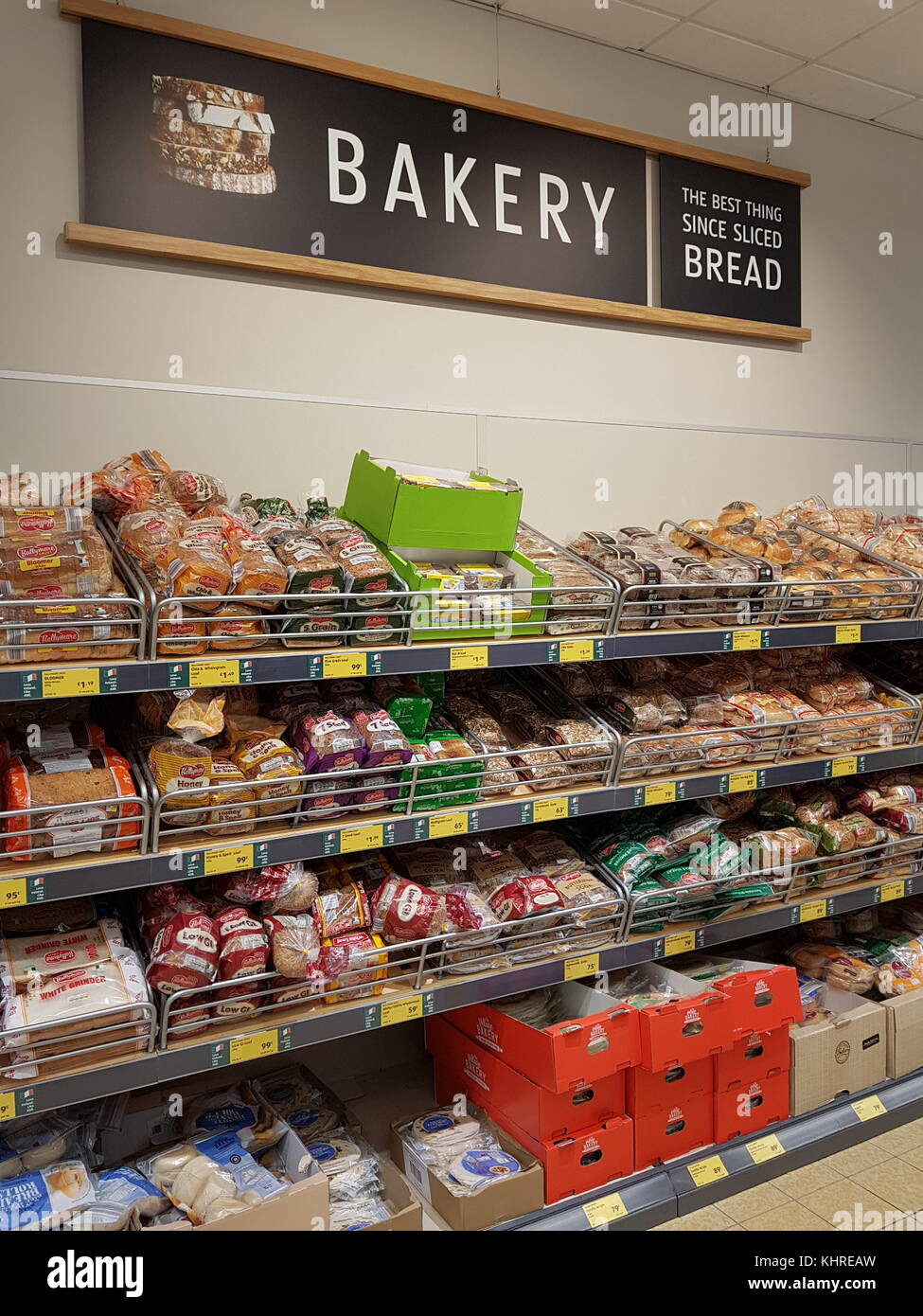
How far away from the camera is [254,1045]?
2150 mm

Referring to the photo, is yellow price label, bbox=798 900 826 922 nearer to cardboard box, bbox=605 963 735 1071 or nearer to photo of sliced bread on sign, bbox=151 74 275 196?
cardboard box, bbox=605 963 735 1071

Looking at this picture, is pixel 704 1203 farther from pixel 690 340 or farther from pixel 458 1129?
pixel 690 340

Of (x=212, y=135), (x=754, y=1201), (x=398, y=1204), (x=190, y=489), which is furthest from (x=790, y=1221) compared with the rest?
(x=212, y=135)

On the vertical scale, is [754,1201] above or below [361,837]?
below

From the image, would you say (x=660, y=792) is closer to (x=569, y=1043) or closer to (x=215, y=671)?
(x=569, y=1043)

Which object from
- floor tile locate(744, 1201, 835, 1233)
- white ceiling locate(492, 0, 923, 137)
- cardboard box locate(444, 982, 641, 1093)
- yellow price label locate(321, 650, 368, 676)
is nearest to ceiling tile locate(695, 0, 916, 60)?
white ceiling locate(492, 0, 923, 137)

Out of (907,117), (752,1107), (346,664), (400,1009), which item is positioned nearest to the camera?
(346,664)

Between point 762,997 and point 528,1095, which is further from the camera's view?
point 762,997

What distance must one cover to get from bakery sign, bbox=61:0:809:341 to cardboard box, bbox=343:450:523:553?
78 centimetres

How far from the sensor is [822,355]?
13.5 ft

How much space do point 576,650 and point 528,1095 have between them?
3.58 feet
